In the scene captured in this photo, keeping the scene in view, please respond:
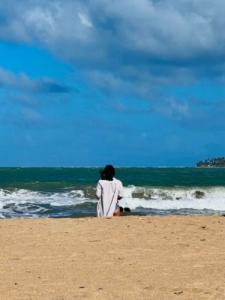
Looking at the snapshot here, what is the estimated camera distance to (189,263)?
7.90 meters

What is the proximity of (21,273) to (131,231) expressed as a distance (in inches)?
123

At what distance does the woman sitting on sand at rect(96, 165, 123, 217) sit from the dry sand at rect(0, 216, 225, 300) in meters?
0.59

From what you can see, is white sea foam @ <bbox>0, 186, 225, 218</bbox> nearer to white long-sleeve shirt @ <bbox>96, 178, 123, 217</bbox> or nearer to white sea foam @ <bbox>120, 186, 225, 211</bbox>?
white sea foam @ <bbox>120, 186, 225, 211</bbox>

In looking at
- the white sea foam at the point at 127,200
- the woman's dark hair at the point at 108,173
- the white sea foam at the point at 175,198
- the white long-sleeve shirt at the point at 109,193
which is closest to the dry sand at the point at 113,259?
the white long-sleeve shirt at the point at 109,193

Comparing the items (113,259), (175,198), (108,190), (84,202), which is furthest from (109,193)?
(175,198)

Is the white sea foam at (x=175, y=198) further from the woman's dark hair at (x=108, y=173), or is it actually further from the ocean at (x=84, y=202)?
the woman's dark hair at (x=108, y=173)

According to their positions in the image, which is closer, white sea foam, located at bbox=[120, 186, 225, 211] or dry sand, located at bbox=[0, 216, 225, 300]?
dry sand, located at bbox=[0, 216, 225, 300]

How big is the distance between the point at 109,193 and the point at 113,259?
12.7ft

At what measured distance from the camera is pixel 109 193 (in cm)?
1198

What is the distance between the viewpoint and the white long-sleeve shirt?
12000 millimetres

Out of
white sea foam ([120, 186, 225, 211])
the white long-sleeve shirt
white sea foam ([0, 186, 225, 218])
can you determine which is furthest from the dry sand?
white sea foam ([120, 186, 225, 211])

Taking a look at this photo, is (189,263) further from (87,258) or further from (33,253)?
(33,253)

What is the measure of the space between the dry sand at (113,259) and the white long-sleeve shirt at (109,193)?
584 mm

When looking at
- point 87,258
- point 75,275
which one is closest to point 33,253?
point 87,258
